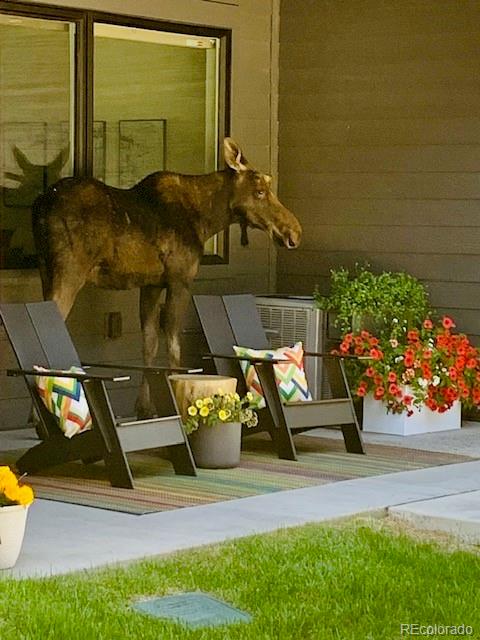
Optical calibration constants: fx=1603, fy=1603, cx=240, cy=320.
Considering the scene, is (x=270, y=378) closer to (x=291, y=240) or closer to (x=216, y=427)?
(x=216, y=427)

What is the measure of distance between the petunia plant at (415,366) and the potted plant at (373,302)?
0.11 meters

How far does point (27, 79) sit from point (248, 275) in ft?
7.16

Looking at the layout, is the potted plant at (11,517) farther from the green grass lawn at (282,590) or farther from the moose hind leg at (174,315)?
the moose hind leg at (174,315)

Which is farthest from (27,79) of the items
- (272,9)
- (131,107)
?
(272,9)

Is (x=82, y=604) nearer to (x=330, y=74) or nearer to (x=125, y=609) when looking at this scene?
(x=125, y=609)

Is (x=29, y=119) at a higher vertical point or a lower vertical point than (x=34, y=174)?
higher

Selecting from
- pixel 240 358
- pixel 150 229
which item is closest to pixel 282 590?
pixel 240 358

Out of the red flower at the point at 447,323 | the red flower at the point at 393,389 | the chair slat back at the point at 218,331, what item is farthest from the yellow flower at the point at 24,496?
the red flower at the point at 447,323

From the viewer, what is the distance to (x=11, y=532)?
555 centimetres

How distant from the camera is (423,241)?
9938 millimetres

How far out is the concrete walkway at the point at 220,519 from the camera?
5.84 m

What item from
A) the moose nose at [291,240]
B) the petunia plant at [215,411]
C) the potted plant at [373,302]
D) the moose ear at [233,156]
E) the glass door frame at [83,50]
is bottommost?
the petunia plant at [215,411]

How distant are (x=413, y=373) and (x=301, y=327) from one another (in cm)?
97

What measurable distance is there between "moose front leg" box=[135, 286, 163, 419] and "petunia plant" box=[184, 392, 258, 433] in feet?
5.13
